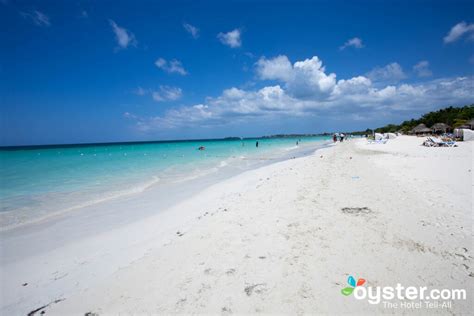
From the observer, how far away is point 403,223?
4668 millimetres

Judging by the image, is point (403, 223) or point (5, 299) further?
point (403, 223)

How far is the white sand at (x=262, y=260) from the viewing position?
2.74 meters

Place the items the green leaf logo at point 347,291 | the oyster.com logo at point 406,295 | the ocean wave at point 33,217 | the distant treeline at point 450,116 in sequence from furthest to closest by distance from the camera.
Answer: the distant treeline at point 450,116, the ocean wave at point 33,217, the green leaf logo at point 347,291, the oyster.com logo at point 406,295

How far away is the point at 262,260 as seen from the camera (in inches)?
138

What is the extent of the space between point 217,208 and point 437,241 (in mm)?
5199

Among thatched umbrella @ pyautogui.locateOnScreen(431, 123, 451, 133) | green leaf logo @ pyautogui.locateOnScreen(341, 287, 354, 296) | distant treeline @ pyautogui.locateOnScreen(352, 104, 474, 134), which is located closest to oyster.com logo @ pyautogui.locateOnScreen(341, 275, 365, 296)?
green leaf logo @ pyautogui.locateOnScreen(341, 287, 354, 296)

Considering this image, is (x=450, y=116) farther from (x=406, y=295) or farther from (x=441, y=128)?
(x=406, y=295)

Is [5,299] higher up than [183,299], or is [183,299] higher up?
[183,299]

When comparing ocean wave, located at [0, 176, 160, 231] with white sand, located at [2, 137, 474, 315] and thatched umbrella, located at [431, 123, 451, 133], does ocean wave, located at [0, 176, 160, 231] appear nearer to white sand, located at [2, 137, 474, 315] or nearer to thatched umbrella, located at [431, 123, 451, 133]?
white sand, located at [2, 137, 474, 315]

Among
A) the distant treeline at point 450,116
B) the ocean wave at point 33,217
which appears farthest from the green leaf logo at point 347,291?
the distant treeline at point 450,116

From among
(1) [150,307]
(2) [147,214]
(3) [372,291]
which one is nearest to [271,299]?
(3) [372,291]

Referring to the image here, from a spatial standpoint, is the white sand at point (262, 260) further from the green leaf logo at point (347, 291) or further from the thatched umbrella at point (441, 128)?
the thatched umbrella at point (441, 128)

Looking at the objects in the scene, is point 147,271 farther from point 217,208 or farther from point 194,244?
point 217,208

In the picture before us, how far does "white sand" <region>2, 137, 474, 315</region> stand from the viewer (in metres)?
2.74
